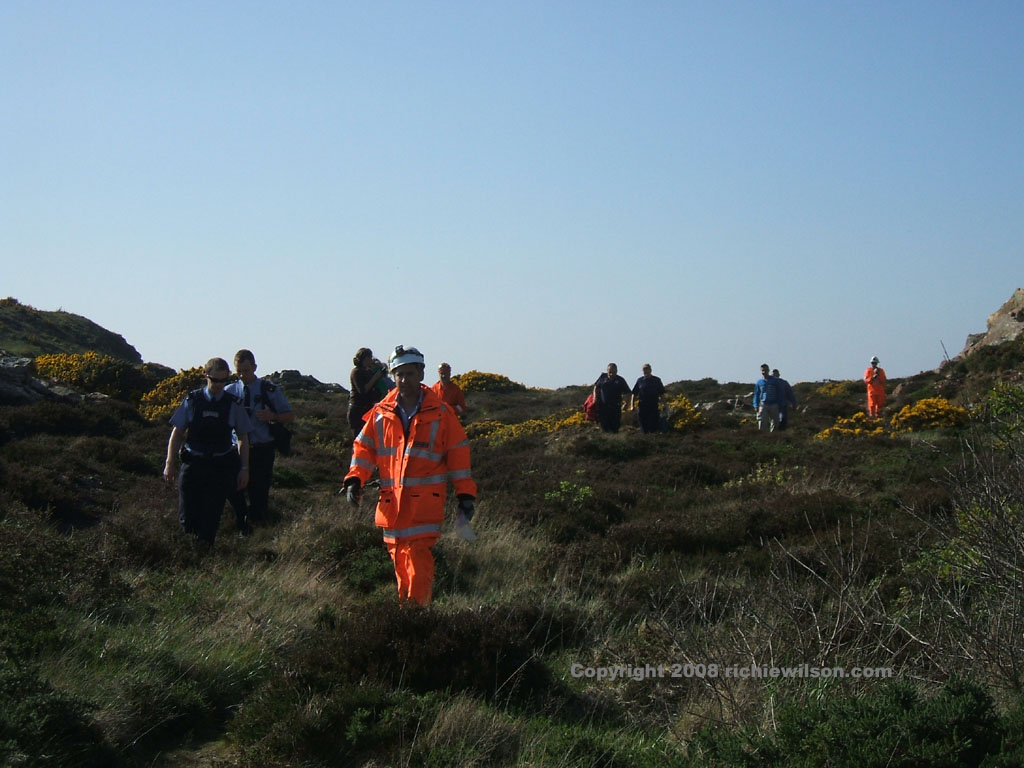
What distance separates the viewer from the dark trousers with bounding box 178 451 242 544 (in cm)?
820

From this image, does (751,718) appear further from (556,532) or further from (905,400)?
(905,400)

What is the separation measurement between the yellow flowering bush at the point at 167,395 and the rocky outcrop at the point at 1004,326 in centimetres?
2146

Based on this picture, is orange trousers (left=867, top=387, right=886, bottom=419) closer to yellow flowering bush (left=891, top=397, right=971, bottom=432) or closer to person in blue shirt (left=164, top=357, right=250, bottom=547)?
yellow flowering bush (left=891, top=397, right=971, bottom=432)

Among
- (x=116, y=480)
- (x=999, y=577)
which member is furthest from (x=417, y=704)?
(x=116, y=480)

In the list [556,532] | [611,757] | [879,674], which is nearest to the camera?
[611,757]

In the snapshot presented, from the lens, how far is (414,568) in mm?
6125

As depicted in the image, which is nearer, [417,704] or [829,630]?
[417,704]

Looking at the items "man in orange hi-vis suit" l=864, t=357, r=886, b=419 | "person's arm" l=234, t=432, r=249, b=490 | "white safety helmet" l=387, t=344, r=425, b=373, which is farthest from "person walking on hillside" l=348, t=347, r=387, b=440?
"man in orange hi-vis suit" l=864, t=357, r=886, b=419

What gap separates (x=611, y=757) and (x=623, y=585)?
3359 mm

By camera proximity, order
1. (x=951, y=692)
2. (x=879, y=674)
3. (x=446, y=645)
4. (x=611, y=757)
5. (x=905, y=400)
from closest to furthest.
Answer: (x=951, y=692) < (x=611, y=757) < (x=879, y=674) < (x=446, y=645) < (x=905, y=400)

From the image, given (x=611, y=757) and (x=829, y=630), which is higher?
(x=829, y=630)

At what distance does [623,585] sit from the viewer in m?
7.68

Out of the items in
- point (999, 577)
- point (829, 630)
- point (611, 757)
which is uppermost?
point (999, 577)

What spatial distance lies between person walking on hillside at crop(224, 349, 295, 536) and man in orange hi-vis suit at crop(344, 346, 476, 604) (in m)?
3.25
